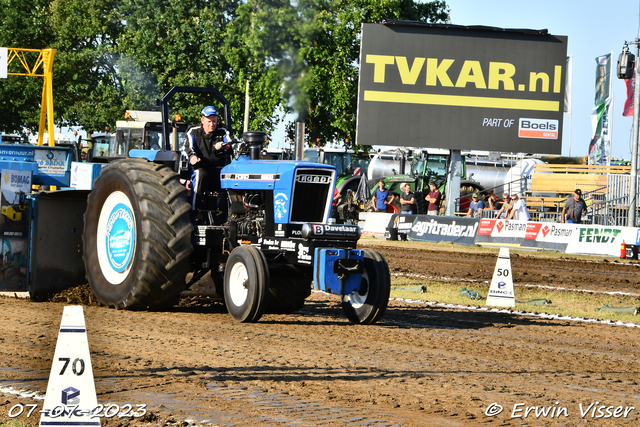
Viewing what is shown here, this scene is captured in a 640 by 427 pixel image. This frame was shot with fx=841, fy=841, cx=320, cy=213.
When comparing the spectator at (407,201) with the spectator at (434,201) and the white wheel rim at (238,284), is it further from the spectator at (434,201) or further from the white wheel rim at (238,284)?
the white wheel rim at (238,284)

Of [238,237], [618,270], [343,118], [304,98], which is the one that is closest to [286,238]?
[238,237]

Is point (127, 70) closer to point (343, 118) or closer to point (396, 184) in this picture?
point (343, 118)

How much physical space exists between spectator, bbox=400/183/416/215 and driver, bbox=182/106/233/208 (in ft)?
55.0

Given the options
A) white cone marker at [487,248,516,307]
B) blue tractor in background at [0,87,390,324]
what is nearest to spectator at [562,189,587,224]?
white cone marker at [487,248,516,307]

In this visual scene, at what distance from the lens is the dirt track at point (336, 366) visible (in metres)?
4.98

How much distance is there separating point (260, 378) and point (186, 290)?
3.87m

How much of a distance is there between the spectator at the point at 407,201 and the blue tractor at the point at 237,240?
1692 centimetres

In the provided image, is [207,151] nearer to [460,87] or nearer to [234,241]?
[234,241]

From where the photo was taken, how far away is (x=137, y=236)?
28.6 ft

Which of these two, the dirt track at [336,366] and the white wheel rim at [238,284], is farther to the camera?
the white wheel rim at [238,284]

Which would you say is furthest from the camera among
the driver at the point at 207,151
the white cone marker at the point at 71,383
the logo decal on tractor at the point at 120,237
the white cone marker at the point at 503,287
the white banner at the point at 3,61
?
the white banner at the point at 3,61

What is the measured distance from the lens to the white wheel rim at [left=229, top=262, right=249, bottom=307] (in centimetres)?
836

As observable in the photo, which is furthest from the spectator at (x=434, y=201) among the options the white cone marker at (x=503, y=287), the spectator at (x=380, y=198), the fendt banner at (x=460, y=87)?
the white cone marker at (x=503, y=287)

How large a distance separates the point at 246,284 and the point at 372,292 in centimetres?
129
